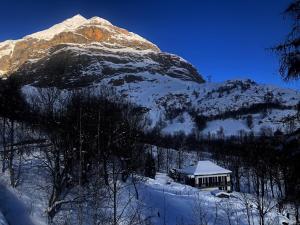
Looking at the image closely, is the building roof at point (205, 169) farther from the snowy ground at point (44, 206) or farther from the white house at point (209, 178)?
the snowy ground at point (44, 206)

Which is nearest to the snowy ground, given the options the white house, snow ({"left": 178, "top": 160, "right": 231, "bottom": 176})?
the white house

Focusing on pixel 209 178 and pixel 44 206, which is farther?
pixel 209 178

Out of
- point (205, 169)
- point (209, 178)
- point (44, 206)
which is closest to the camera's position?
point (44, 206)

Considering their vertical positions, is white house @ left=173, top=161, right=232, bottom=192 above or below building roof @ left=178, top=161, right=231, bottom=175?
below

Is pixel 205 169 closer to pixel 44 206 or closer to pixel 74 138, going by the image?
pixel 44 206

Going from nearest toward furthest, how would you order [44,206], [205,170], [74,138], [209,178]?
1. [74,138]
2. [44,206]
3. [209,178]
4. [205,170]

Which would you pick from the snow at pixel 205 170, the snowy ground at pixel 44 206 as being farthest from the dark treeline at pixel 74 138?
the snow at pixel 205 170

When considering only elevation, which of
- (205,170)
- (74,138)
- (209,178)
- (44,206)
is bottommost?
(209,178)

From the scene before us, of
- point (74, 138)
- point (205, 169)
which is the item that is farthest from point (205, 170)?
point (74, 138)

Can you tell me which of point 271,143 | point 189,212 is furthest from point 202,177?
point 271,143

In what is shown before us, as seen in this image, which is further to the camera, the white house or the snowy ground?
the white house

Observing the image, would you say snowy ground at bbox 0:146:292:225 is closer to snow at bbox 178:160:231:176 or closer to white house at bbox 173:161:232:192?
white house at bbox 173:161:232:192
